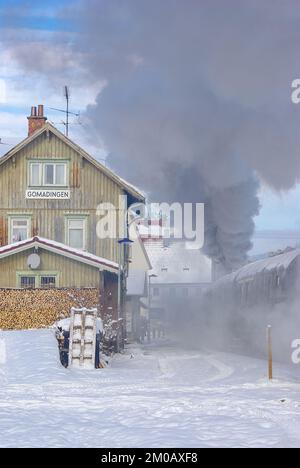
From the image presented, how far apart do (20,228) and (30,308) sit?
26.1 ft

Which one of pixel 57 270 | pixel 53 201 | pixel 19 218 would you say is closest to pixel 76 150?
pixel 53 201

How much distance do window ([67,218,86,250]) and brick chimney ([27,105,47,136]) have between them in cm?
Answer: 515

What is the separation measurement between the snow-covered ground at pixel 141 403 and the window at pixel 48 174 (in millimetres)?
11833

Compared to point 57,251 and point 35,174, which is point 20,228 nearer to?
point 35,174

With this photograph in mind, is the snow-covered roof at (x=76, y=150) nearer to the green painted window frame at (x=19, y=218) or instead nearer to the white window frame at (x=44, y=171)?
the white window frame at (x=44, y=171)

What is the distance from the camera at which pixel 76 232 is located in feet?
105

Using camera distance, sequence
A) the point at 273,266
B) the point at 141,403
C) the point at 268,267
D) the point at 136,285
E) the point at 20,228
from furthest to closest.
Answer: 1. the point at 136,285
2. the point at 20,228
3. the point at 268,267
4. the point at 273,266
5. the point at 141,403

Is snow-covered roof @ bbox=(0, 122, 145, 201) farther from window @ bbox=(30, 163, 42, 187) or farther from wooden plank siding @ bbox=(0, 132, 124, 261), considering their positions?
window @ bbox=(30, 163, 42, 187)

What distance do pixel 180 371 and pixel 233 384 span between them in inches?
152

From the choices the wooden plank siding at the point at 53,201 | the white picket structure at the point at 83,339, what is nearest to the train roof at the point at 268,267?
the wooden plank siding at the point at 53,201

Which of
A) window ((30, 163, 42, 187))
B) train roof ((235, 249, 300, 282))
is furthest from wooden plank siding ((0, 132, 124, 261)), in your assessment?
train roof ((235, 249, 300, 282))

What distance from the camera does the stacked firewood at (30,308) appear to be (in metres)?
24.7

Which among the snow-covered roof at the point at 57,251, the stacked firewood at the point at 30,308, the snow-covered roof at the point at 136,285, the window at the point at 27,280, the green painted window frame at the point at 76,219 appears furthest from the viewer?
the snow-covered roof at the point at 136,285

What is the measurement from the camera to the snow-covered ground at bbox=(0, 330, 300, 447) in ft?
31.6
